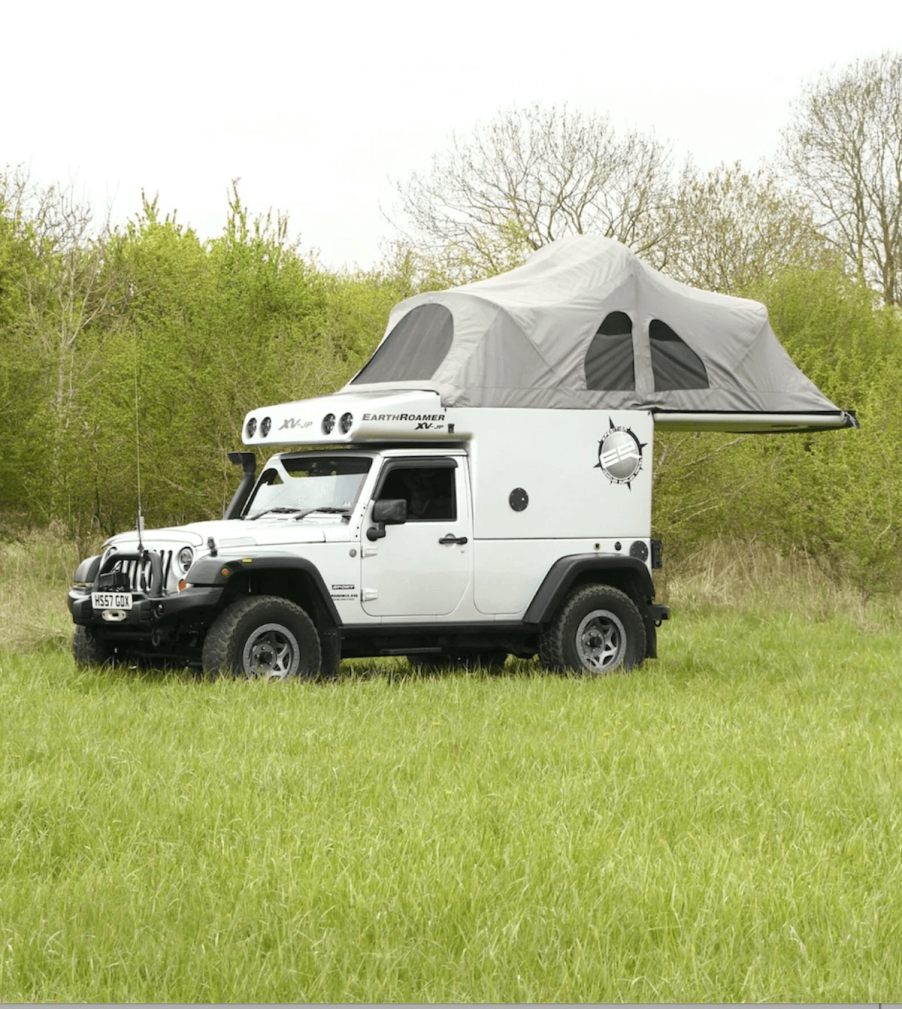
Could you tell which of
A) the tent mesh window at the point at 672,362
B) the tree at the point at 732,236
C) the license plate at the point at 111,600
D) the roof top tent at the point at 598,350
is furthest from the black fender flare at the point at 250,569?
the tree at the point at 732,236

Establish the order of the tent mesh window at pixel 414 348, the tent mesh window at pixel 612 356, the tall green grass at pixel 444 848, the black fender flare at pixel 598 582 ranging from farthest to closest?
1. the tent mesh window at pixel 612 356
2. the tent mesh window at pixel 414 348
3. the black fender flare at pixel 598 582
4. the tall green grass at pixel 444 848

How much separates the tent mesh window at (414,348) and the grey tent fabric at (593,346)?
14 millimetres

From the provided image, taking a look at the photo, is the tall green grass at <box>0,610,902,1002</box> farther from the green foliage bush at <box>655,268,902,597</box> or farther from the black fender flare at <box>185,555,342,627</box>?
the green foliage bush at <box>655,268,902,597</box>

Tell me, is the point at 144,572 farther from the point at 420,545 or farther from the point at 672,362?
the point at 672,362

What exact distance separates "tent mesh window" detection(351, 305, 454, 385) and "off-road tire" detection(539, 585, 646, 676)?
2320 mm

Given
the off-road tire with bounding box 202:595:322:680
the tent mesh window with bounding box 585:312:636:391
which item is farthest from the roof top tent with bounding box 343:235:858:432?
the off-road tire with bounding box 202:595:322:680

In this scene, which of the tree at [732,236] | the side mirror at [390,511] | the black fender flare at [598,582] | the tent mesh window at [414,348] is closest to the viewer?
the side mirror at [390,511]

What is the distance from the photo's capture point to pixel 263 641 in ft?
35.0

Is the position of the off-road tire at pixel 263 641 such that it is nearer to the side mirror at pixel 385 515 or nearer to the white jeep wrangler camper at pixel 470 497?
the white jeep wrangler camper at pixel 470 497

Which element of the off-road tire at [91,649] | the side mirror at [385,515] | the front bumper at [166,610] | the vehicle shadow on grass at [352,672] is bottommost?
the vehicle shadow on grass at [352,672]

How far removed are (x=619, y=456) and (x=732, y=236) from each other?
687 inches

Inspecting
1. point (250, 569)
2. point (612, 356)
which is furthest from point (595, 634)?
point (250, 569)

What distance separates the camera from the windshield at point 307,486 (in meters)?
11.4

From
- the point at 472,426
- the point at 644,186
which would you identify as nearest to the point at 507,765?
the point at 472,426
